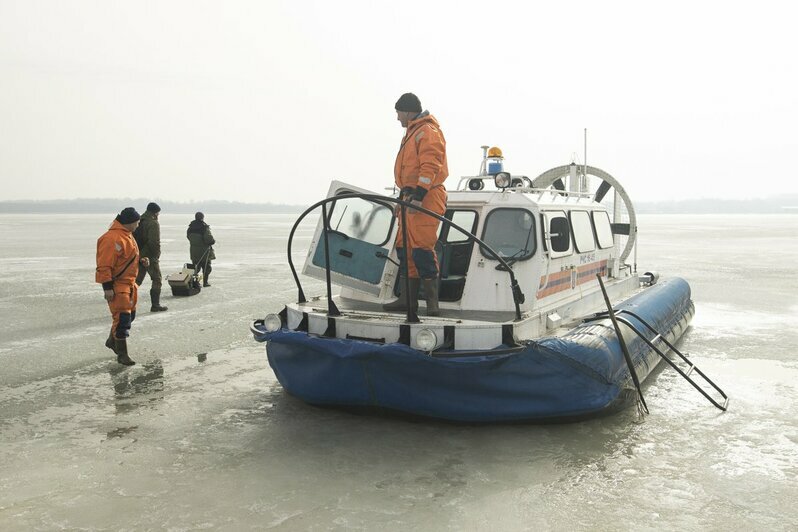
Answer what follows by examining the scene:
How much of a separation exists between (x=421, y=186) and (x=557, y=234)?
4.49 ft

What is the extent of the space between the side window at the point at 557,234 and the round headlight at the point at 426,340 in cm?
154

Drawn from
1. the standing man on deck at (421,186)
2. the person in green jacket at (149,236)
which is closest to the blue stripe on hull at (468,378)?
the standing man on deck at (421,186)

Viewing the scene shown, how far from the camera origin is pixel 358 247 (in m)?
5.62

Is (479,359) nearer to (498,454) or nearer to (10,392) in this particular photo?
(498,454)

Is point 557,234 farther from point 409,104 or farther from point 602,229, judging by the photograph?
point 602,229

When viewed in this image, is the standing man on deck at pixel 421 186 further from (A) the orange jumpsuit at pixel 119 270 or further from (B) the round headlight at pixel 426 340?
(A) the orange jumpsuit at pixel 119 270

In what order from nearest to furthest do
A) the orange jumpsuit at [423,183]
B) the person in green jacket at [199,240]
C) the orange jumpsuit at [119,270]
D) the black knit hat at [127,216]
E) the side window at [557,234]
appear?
the orange jumpsuit at [423,183] → the side window at [557,234] → the orange jumpsuit at [119,270] → the black knit hat at [127,216] → the person in green jacket at [199,240]

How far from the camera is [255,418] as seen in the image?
5047 millimetres

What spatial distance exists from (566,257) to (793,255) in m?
19.7

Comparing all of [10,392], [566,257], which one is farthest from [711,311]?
[10,392]

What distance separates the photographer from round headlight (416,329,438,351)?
4.57m

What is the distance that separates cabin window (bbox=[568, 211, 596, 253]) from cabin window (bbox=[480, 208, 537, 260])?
902mm

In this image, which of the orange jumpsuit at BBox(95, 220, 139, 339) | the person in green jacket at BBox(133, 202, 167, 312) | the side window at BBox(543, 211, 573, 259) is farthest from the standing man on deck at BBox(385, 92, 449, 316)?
the person in green jacket at BBox(133, 202, 167, 312)

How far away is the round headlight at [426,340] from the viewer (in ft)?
15.0
